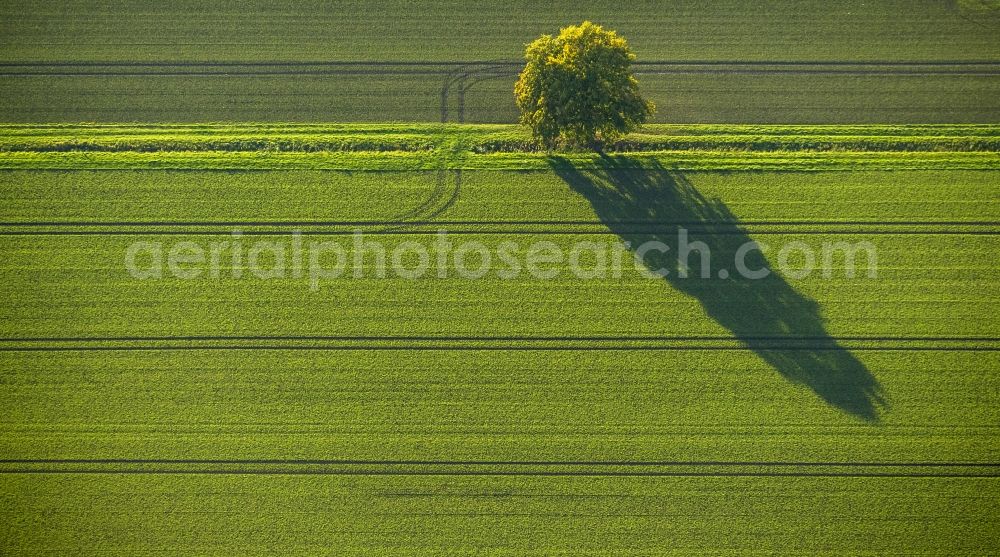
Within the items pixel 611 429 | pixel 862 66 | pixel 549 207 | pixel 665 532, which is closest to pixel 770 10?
pixel 862 66

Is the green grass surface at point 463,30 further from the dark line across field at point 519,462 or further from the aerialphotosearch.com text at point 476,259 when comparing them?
the dark line across field at point 519,462

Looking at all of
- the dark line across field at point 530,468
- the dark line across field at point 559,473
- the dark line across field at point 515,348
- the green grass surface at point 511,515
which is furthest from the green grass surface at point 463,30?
the green grass surface at point 511,515

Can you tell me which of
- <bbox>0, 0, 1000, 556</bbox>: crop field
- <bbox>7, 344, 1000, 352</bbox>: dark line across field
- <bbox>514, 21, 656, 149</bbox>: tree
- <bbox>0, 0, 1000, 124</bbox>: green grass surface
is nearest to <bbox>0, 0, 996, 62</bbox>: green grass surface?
<bbox>0, 0, 1000, 124</bbox>: green grass surface

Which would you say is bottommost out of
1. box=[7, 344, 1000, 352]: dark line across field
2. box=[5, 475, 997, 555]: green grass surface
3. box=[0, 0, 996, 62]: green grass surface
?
box=[5, 475, 997, 555]: green grass surface

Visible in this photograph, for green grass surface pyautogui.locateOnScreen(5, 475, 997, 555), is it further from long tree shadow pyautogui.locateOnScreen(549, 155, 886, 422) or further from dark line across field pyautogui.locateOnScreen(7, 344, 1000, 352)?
dark line across field pyautogui.locateOnScreen(7, 344, 1000, 352)

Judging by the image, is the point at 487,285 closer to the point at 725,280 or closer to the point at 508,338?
the point at 508,338


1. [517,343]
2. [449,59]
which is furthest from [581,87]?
[517,343]

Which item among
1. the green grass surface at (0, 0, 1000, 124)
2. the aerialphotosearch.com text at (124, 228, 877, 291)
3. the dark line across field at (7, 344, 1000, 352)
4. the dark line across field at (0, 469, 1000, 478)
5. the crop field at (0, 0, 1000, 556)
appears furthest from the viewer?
the green grass surface at (0, 0, 1000, 124)
